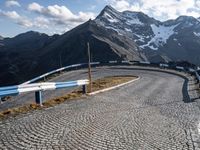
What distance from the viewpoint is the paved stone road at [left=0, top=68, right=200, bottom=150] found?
352 inches

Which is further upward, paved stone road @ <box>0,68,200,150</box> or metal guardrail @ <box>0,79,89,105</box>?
metal guardrail @ <box>0,79,89,105</box>

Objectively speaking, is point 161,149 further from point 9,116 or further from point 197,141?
point 9,116

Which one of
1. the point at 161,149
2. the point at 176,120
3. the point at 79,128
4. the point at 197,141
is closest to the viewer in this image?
the point at 161,149

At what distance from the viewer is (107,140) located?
9.36 meters

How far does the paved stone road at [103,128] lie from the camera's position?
895cm

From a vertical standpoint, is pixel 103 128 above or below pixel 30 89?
below

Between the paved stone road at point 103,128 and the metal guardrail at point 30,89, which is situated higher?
the metal guardrail at point 30,89

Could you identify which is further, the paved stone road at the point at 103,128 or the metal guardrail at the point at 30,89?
the metal guardrail at the point at 30,89

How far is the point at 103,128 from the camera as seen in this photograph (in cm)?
1074

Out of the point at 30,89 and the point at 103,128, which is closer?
the point at 103,128

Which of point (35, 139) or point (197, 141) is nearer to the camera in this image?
point (35, 139)

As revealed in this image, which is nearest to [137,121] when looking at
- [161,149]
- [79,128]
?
[79,128]

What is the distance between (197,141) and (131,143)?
2008 millimetres

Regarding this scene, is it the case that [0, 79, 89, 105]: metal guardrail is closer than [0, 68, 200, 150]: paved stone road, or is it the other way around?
[0, 68, 200, 150]: paved stone road
